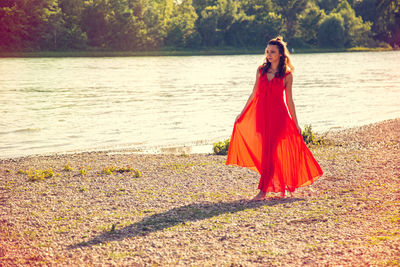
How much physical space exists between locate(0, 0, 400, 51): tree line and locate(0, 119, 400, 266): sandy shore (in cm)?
6339

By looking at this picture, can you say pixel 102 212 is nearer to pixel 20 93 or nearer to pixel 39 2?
pixel 20 93

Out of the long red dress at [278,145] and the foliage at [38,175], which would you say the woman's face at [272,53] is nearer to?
the long red dress at [278,145]

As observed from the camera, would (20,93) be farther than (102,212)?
Yes

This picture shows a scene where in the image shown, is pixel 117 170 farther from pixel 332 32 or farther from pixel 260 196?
pixel 332 32

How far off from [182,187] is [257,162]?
156cm

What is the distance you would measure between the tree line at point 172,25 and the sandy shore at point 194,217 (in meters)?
63.4

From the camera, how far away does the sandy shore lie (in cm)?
522

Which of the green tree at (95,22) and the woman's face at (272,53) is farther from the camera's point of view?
the green tree at (95,22)

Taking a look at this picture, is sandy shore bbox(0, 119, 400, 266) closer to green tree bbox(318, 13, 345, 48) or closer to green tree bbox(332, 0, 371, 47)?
green tree bbox(318, 13, 345, 48)

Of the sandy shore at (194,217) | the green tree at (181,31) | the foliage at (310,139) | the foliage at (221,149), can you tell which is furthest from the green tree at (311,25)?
the sandy shore at (194,217)

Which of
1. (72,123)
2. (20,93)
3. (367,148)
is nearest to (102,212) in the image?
(367,148)

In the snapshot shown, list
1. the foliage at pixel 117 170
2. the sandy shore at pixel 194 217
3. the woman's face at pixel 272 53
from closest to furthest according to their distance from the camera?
the sandy shore at pixel 194 217
the woman's face at pixel 272 53
the foliage at pixel 117 170

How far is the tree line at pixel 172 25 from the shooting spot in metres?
83.3

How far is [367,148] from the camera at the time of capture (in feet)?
40.2
